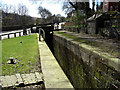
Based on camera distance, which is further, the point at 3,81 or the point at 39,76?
the point at 39,76

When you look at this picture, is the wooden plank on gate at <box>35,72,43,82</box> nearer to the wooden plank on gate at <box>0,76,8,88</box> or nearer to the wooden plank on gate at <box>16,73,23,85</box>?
the wooden plank on gate at <box>16,73,23,85</box>

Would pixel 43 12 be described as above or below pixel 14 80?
above

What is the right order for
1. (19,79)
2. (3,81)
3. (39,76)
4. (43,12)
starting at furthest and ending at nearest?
1. (43,12)
2. (39,76)
3. (19,79)
4. (3,81)

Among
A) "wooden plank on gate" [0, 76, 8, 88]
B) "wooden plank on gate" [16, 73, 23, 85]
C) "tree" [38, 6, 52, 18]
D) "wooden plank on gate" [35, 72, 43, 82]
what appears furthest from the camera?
"tree" [38, 6, 52, 18]

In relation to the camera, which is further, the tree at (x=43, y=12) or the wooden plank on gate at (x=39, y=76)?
the tree at (x=43, y=12)

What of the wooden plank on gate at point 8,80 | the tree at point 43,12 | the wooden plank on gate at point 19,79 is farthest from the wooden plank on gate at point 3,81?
the tree at point 43,12

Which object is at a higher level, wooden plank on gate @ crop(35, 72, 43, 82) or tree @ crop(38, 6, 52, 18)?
tree @ crop(38, 6, 52, 18)

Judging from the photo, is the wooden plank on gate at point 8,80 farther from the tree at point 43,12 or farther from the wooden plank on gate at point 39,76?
the tree at point 43,12

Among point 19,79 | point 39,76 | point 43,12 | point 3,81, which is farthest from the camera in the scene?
point 43,12

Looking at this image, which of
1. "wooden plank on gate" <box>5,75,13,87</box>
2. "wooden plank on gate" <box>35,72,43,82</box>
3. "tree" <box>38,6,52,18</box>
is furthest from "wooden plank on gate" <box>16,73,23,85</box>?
"tree" <box>38,6,52,18</box>

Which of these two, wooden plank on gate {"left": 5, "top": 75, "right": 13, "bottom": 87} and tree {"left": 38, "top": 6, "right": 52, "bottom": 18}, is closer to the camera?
wooden plank on gate {"left": 5, "top": 75, "right": 13, "bottom": 87}

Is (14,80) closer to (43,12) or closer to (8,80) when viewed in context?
(8,80)

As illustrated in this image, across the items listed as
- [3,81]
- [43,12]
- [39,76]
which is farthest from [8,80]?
[43,12]

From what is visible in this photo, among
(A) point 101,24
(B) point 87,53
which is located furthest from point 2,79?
(A) point 101,24
